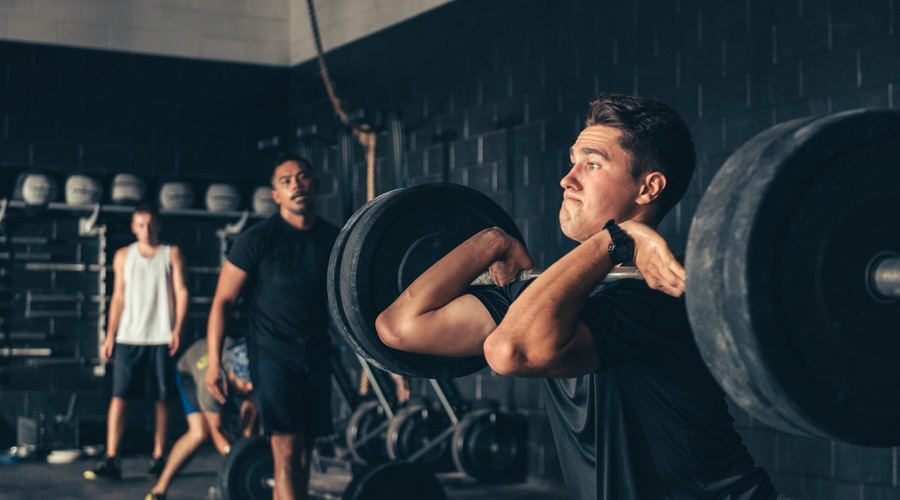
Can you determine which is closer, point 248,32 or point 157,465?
point 157,465

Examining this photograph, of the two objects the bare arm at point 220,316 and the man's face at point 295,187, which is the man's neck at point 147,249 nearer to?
the bare arm at point 220,316

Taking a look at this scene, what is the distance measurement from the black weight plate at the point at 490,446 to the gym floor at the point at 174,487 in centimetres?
7

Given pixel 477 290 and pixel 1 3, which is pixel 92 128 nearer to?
pixel 1 3

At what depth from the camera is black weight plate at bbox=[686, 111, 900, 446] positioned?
1.28 meters

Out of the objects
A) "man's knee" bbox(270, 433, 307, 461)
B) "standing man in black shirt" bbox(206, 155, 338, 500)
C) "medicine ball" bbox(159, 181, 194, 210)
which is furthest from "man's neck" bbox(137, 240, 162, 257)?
"man's knee" bbox(270, 433, 307, 461)

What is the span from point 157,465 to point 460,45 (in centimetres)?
250

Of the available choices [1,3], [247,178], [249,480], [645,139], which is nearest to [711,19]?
[249,480]

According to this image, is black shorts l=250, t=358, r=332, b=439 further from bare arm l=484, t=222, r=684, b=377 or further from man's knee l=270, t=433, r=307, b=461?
bare arm l=484, t=222, r=684, b=377

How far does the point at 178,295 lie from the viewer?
534 centimetres

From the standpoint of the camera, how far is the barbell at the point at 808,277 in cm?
128

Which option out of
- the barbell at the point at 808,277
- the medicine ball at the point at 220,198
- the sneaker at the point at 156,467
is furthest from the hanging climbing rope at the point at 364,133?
the barbell at the point at 808,277

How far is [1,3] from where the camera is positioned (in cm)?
642

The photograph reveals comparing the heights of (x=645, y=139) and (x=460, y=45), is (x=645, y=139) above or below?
below

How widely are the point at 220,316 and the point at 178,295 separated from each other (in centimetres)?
169
